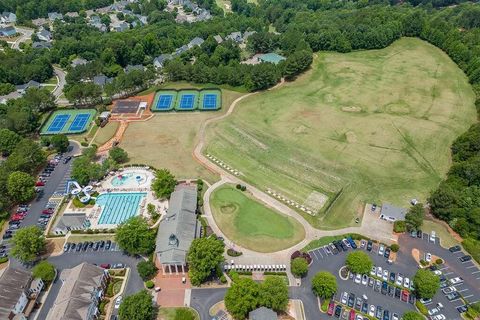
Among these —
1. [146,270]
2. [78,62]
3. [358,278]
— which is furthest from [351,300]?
[78,62]

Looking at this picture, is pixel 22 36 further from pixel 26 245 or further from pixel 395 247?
pixel 395 247

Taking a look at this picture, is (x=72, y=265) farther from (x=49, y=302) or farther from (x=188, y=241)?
Answer: (x=188, y=241)

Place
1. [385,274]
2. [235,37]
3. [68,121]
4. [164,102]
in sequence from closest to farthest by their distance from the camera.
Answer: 1. [385,274]
2. [68,121]
3. [164,102]
4. [235,37]

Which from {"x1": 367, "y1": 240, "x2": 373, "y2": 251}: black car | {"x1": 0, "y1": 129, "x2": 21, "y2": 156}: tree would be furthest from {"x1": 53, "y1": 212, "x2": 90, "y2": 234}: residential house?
{"x1": 367, "y1": 240, "x2": 373, "y2": 251}: black car

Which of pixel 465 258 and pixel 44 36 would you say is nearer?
pixel 465 258

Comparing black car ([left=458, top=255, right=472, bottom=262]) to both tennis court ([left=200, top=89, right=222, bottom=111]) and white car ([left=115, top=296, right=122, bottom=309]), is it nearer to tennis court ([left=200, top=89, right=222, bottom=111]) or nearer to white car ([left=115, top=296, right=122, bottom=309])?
white car ([left=115, top=296, right=122, bottom=309])

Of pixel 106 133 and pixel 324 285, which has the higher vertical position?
pixel 324 285

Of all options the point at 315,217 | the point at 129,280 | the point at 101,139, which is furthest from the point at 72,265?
the point at 315,217
